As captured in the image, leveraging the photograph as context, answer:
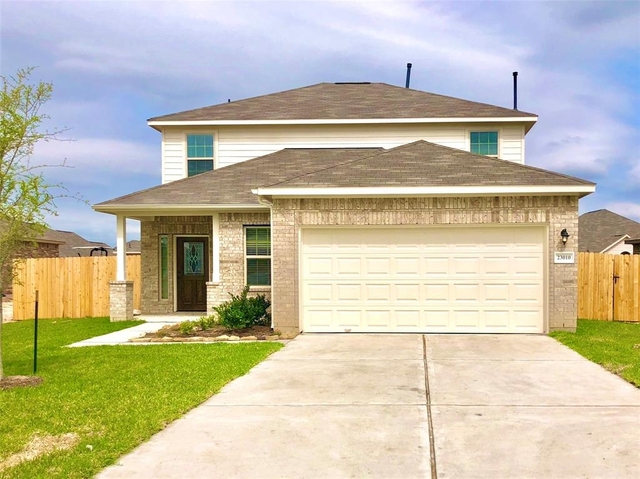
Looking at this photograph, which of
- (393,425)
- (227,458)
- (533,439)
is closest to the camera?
(227,458)

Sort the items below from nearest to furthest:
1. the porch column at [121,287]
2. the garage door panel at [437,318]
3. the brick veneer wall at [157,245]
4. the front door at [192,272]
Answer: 1. the garage door panel at [437,318]
2. the porch column at [121,287]
3. the brick veneer wall at [157,245]
4. the front door at [192,272]

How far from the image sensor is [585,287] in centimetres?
1593

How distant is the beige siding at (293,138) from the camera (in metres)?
17.6

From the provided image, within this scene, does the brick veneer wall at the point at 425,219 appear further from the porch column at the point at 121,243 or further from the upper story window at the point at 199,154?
the upper story window at the point at 199,154

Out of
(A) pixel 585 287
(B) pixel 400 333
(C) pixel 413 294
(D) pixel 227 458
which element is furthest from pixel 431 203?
(D) pixel 227 458

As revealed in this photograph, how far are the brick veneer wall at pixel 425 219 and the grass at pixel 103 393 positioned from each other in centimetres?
179

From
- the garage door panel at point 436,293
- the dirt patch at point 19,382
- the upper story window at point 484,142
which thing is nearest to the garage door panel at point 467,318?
the garage door panel at point 436,293

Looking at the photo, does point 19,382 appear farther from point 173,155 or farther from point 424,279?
point 173,155

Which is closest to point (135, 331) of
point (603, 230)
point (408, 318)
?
point (408, 318)

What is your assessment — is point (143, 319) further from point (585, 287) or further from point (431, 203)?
point (585, 287)

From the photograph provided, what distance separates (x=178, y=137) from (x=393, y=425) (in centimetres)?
1397

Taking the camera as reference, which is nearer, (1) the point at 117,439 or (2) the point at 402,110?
(1) the point at 117,439

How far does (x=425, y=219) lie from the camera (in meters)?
12.1

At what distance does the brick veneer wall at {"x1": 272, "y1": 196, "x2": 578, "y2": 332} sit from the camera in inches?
469
